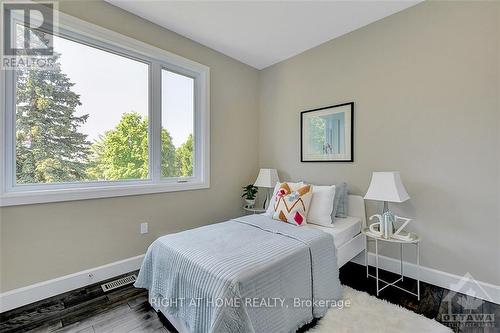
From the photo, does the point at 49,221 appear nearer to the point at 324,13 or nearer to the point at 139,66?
the point at 139,66

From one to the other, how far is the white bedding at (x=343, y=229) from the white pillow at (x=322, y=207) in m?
0.06

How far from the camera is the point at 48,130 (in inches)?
79.0

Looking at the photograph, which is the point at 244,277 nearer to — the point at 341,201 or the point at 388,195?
the point at 388,195

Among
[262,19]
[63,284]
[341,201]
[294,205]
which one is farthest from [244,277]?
[262,19]

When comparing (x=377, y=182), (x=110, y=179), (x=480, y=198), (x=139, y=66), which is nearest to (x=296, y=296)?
(x=377, y=182)

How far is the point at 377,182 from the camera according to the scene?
212 centimetres

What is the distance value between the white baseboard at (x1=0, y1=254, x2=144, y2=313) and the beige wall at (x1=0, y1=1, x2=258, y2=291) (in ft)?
0.16

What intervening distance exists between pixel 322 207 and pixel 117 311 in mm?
1977

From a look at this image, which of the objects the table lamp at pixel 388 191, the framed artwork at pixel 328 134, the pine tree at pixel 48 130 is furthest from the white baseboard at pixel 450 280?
the pine tree at pixel 48 130

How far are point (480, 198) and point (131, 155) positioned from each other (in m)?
3.30

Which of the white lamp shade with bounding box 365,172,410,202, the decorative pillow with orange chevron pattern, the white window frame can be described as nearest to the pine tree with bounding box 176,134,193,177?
the white window frame

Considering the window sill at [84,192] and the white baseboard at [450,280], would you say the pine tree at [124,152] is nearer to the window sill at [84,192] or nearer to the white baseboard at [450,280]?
the window sill at [84,192]

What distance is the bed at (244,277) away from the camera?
1.27m

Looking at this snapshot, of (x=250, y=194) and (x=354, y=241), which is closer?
(x=354, y=241)
